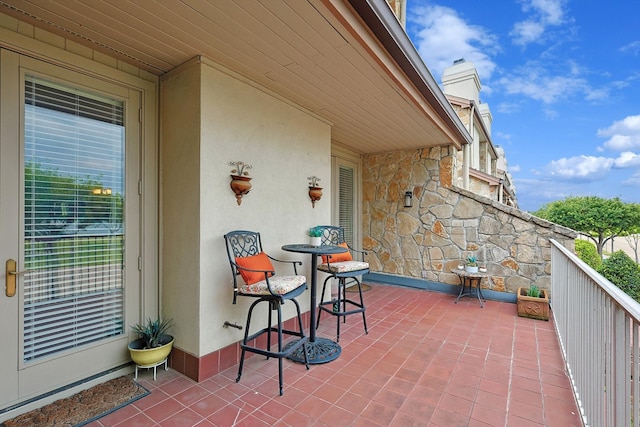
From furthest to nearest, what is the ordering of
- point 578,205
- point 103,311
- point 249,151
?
point 578,205
point 249,151
point 103,311

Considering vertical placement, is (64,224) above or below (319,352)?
above

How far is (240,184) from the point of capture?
8.38 ft

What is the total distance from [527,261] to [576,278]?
2.50 meters

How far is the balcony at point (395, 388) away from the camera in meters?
1.91

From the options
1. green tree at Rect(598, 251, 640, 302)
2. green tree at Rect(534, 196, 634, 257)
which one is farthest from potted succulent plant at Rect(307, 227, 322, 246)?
green tree at Rect(534, 196, 634, 257)

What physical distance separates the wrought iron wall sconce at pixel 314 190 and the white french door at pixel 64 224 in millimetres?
1783

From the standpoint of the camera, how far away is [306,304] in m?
3.46

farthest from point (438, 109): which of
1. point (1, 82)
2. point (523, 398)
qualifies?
point (1, 82)

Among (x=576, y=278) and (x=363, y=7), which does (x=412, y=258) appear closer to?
(x=576, y=278)

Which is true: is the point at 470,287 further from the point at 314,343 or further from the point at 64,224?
the point at 64,224

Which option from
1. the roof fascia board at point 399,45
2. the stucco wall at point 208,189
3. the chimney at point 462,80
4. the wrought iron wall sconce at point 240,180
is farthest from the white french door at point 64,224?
the chimney at point 462,80

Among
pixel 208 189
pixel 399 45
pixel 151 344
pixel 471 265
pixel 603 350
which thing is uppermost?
pixel 399 45

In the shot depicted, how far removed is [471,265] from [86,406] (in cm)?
477

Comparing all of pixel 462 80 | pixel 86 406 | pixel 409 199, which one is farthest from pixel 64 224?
pixel 462 80
